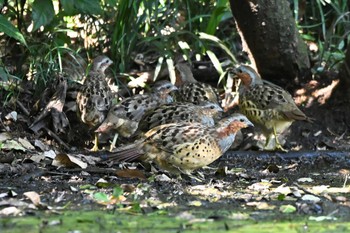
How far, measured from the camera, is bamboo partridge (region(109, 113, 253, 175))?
22.7 ft

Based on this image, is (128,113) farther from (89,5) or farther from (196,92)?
(89,5)

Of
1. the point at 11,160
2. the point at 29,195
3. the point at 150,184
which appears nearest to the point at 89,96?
the point at 11,160

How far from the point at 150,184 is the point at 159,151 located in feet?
1.74

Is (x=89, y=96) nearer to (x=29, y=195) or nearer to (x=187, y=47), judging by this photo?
(x=187, y=47)

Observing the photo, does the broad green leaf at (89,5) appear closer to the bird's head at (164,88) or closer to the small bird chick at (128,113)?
the small bird chick at (128,113)

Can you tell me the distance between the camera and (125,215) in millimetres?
5113

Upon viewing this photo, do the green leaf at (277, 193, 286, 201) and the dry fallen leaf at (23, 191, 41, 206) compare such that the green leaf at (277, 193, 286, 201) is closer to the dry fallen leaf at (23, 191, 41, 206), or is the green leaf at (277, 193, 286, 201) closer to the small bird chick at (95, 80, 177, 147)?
the dry fallen leaf at (23, 191, 41, 206)

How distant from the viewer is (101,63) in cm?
915

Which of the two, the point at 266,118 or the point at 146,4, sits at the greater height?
the point at 146,4

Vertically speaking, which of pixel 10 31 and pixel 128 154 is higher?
pixel 10 31

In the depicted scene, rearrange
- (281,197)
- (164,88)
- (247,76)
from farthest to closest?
1. (247,76)
2. (164,88)
3. (281,197)

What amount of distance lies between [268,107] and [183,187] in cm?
251

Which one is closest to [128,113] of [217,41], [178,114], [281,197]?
[178,114]

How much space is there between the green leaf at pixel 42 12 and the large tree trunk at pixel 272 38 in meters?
2.45
